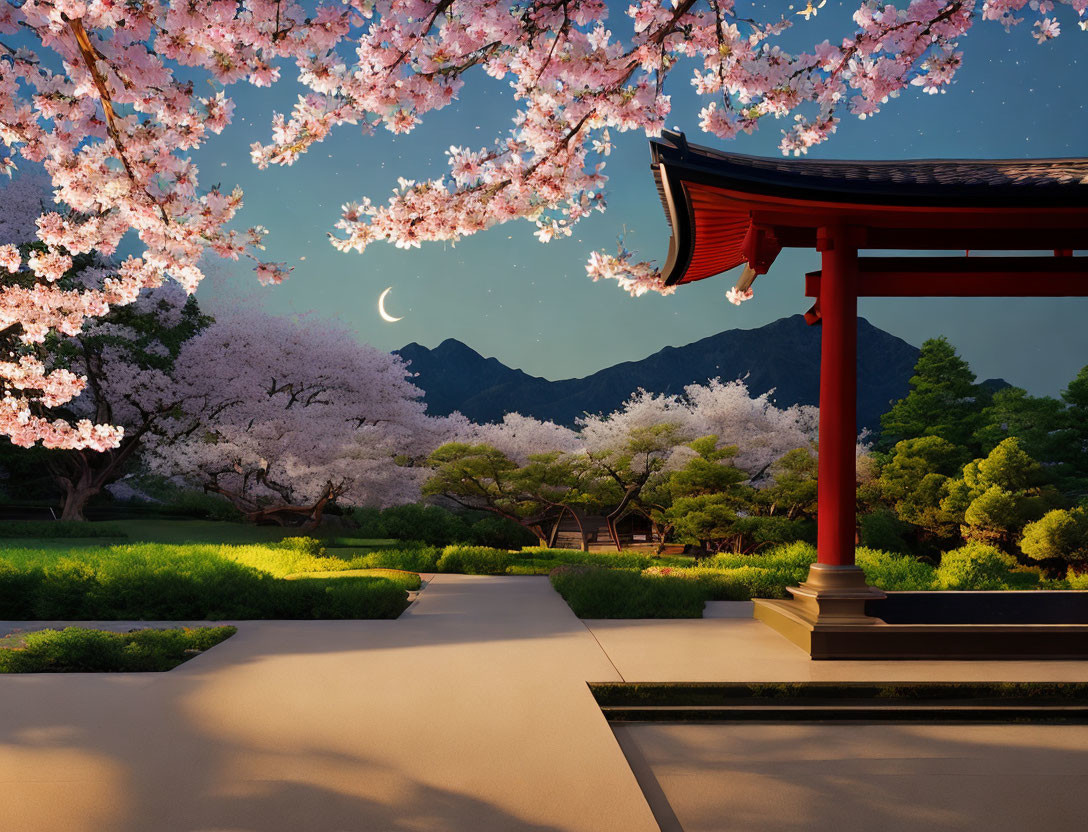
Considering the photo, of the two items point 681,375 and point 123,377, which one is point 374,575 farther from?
point 681,375

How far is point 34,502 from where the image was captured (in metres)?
29.7

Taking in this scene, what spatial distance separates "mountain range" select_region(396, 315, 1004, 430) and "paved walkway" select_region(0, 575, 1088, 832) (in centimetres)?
4966

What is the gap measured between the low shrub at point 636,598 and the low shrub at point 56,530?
15.9 meters

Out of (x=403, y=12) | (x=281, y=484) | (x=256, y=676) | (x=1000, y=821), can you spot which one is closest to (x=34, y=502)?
(x=281, y=484)

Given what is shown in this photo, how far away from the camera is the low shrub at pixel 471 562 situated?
45.7 feet

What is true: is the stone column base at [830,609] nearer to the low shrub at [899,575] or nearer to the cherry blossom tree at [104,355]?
the low shrub at [899,575]

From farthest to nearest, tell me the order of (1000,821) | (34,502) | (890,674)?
(34,502)
(890,674)
(1000,821)

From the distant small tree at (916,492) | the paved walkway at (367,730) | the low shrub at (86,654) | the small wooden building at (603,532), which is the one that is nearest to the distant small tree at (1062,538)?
the distant small tree at (916,492)

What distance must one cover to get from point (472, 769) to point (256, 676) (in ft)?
8.26

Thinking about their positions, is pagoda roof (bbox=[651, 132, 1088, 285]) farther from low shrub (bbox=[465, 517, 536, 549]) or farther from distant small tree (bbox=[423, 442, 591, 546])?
low shrub (bbox=[465, 517, 536, 549])

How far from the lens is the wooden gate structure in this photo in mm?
6000

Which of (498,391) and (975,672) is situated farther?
(498,391)

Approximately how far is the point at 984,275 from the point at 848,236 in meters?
1.66

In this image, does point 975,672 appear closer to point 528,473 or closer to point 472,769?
point 472,769
